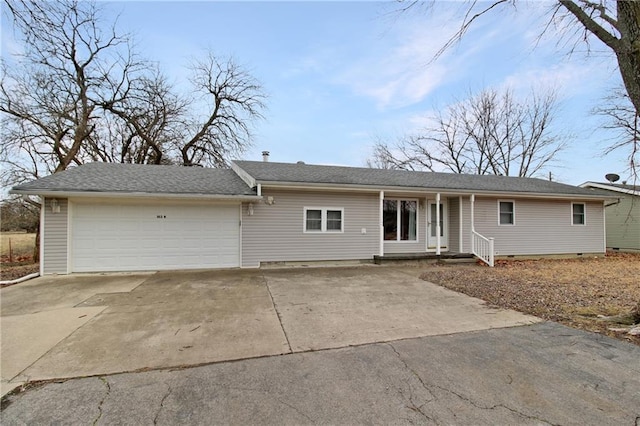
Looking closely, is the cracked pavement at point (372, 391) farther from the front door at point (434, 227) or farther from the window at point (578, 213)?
the window at point (578, 213)

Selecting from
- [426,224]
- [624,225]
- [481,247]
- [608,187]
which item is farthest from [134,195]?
[624,225]

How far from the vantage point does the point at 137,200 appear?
823cm

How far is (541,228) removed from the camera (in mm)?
11812

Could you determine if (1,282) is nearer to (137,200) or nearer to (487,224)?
(137,200)

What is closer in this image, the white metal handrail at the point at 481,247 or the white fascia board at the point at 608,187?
the white metal handrail at the point at 481,247

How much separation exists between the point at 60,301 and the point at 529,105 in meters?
27.6

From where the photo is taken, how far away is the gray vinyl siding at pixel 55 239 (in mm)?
7638

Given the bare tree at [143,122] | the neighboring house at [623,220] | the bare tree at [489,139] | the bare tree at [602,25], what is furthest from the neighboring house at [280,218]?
the bare tree at [489,139]

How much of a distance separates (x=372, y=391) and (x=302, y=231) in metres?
7.08

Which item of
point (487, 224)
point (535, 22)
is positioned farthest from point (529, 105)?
point (535, 22)

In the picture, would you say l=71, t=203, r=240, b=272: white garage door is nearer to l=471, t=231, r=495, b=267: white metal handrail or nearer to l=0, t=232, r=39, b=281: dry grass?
l=0, t=232, r=39, b=281: dry grass

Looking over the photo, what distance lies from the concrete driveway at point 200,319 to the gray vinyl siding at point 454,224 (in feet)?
15.8

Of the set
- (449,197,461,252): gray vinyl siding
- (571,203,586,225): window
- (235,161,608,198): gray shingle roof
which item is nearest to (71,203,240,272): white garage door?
(235,161,608,198): gray shingle roof

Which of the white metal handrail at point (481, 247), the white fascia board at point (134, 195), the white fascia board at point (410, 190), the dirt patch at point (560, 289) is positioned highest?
the white fascia board at point (410, 190)
